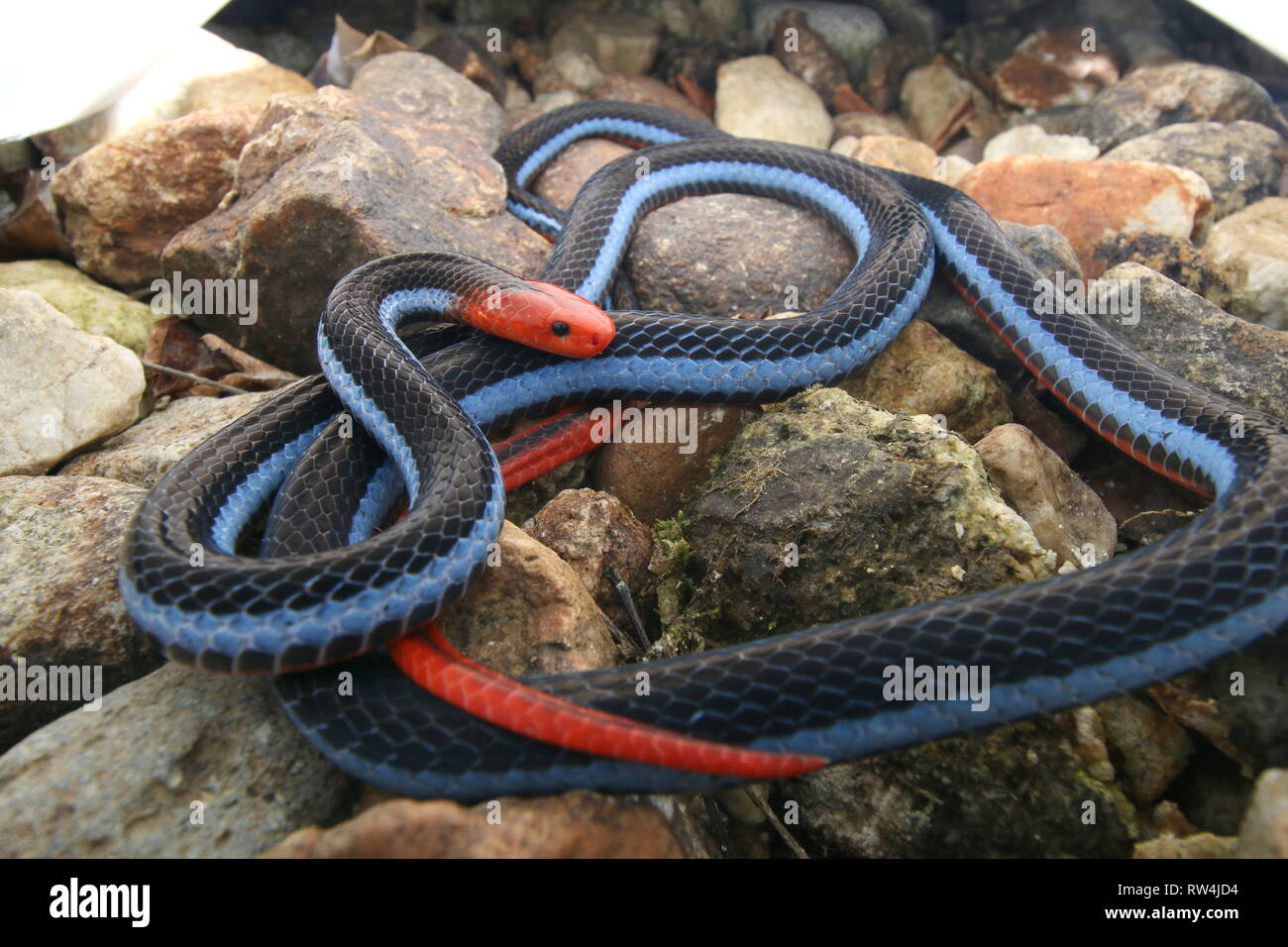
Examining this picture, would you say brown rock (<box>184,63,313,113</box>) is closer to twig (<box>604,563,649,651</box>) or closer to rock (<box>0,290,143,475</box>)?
rock (<box>0,290,143,475</box>)

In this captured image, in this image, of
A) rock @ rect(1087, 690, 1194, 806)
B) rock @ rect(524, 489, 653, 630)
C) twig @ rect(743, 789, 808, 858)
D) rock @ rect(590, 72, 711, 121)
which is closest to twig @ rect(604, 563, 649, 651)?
rock @ rect(524, 489, 653, 630)

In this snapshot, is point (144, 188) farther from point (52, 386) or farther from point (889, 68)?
point (889, 68)

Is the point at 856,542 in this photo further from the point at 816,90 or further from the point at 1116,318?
the point at 816,90

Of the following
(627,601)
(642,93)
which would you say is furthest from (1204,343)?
(642,93)

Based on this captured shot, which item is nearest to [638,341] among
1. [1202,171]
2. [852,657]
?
[852,657]

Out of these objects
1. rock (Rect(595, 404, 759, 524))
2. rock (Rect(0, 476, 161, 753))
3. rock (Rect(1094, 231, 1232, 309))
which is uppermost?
rock (Rect(1094, 231, 1232, 309))

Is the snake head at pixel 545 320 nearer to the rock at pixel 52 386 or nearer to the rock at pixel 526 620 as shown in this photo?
the rock at pixel 526 620
